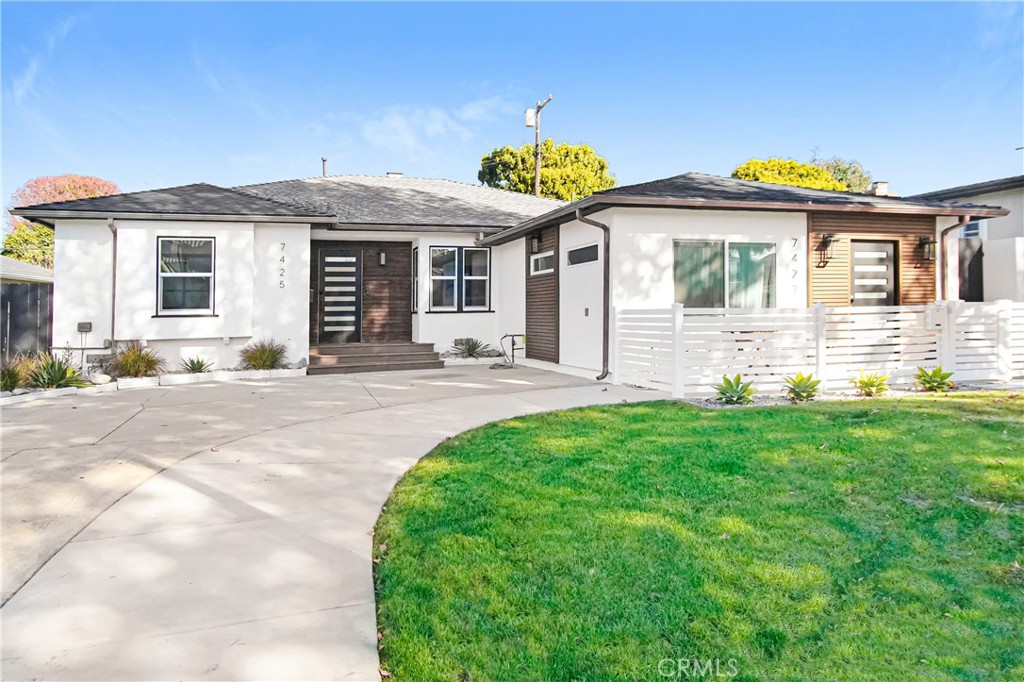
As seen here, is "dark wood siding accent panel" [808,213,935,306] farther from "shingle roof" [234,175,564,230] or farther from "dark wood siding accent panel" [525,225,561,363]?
"shingle roof" [234,175,564,230]

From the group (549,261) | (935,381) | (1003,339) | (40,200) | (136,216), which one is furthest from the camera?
(40,200)

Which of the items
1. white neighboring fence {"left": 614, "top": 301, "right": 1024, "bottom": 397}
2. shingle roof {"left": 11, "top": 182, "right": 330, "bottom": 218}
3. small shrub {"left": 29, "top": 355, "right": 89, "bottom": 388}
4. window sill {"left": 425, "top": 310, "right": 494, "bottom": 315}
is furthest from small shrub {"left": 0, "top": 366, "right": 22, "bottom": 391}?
white neighboring fence {"left": 614, "top": 301, "right": 1024, "bottom": 397}

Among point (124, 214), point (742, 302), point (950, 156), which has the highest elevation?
point (950, 156)

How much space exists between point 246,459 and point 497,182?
30518 millimetres

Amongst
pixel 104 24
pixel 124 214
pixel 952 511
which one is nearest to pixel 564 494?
pixel 952 511

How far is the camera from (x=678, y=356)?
26.2ft

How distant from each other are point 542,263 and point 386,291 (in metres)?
4.05

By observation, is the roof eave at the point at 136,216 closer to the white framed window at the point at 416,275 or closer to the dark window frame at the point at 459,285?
the white framed window at the point at 416,275

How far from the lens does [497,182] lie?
33625 millimetres

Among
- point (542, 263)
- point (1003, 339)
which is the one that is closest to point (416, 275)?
point (542, 263)

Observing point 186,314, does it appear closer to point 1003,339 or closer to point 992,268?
point 1003,339

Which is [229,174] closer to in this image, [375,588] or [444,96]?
[444,96]

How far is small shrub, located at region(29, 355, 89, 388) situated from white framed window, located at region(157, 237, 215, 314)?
2.00 metres

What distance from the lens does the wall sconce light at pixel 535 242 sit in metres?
12.1
